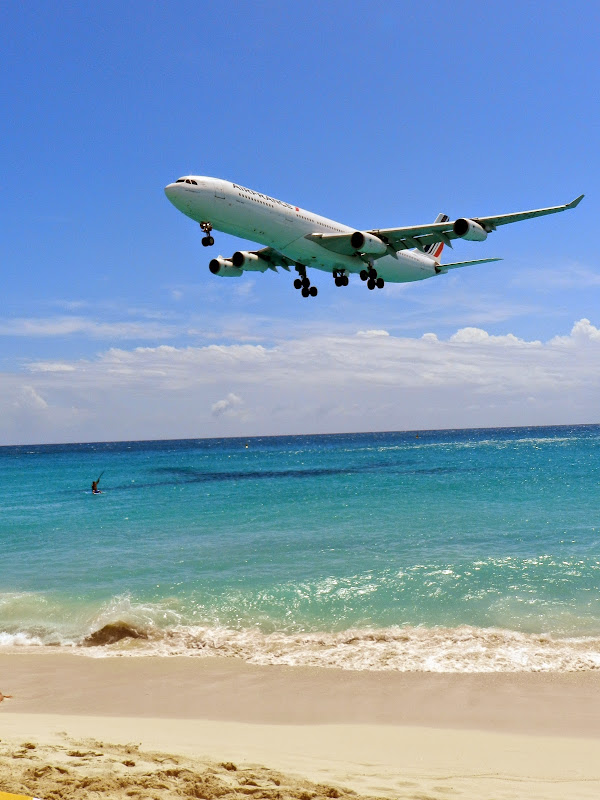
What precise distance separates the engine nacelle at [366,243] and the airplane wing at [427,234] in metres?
0.31

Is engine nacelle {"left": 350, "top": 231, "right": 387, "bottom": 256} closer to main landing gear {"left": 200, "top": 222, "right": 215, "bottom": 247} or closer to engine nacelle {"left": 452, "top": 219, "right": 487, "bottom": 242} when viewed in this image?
engine nacelle {"left": 452, "top": 219, "right": 487, "bottom": 242}

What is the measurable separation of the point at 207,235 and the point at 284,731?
22.3 metres

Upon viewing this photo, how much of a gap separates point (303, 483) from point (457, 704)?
51.4 meters

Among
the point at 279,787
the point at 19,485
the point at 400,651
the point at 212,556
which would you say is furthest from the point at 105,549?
the point at 19,485

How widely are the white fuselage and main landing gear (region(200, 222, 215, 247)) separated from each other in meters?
0.22

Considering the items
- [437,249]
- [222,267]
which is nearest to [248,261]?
[222,267]

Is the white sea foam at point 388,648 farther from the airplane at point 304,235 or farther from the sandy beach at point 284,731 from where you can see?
the airplane at point 304,235

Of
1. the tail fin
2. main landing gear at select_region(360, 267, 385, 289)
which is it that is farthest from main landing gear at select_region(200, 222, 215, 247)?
the tail fin

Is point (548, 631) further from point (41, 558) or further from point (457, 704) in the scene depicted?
point (41, 558)

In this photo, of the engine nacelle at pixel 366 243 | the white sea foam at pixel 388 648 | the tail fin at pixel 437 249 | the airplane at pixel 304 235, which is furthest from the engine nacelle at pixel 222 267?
the white sea foam at pixel 388 648

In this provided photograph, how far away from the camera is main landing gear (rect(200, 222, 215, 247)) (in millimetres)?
28844

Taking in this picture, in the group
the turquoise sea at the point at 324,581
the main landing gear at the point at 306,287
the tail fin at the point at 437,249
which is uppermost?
the tail fin at the point at 437,249

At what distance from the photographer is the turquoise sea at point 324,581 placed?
16.6 m

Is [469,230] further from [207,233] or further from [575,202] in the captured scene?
[207,233]
